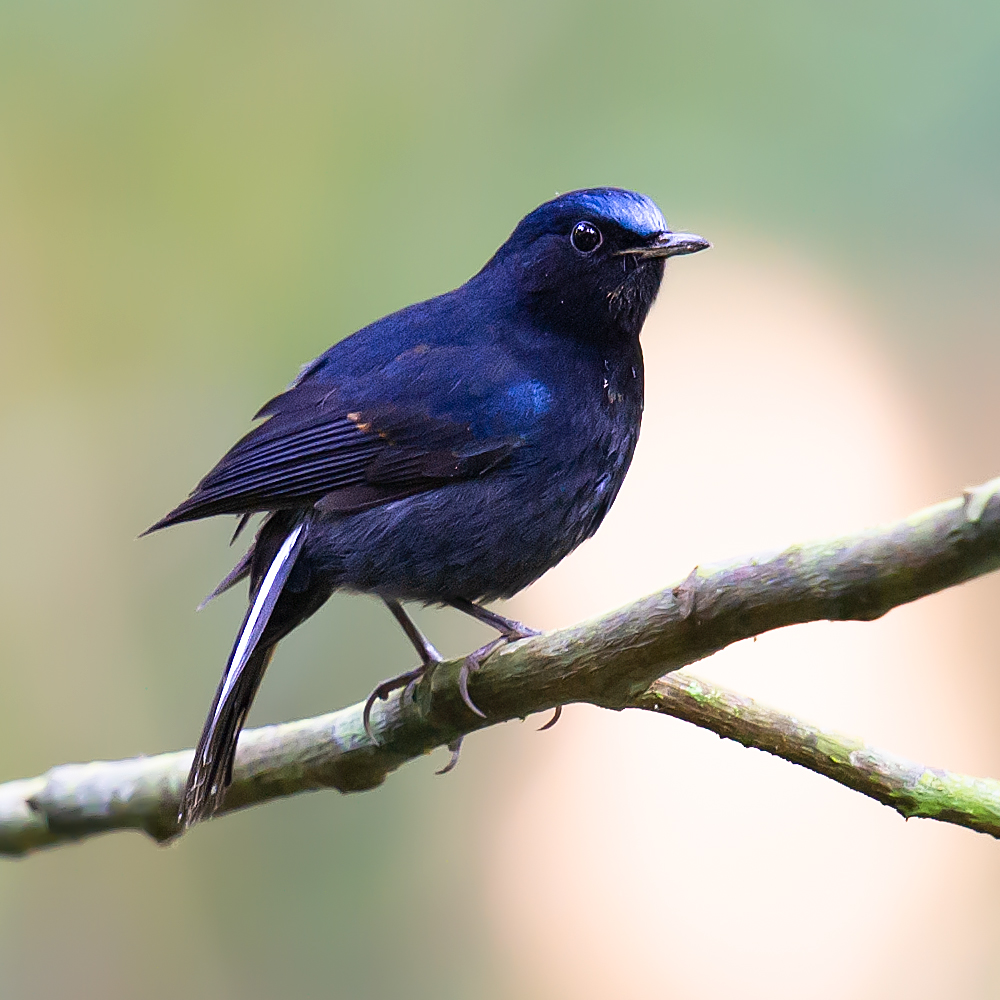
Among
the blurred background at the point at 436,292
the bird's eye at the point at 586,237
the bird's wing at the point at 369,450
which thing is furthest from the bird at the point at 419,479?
the blurred background at the point at 436,292

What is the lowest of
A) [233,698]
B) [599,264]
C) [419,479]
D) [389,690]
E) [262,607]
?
[389,690]

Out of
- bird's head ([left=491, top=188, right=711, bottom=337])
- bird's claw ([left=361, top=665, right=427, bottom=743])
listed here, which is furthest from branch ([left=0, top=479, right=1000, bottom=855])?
bird's head ([left=491, top=188, right=711, bottom=337])

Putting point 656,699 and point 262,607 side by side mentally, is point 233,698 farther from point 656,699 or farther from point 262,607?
point 656,699

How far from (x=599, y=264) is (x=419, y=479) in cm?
88

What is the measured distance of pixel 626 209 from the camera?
12.6 feet

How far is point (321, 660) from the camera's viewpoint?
655 centimetres

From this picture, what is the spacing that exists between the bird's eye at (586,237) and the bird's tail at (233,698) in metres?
1.18

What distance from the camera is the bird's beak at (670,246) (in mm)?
3703

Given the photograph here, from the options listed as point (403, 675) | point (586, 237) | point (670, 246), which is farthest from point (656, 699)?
point (586, 237)

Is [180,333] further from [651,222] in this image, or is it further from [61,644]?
[651,222]

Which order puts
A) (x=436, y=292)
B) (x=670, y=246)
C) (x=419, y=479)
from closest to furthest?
(x=419, y=479), (x=670, y=246), (x=436, y=292)

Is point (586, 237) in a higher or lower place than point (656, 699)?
higher

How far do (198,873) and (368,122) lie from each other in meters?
4.04

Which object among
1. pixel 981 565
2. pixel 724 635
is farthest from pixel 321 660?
pixel 981 565
